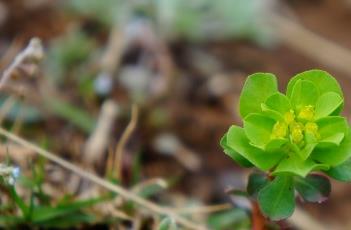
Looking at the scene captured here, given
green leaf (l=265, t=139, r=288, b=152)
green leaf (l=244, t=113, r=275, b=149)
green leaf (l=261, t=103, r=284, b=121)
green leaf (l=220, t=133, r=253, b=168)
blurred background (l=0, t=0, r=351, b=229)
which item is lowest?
green leaf (l=220, t=133, r=253, b=168)

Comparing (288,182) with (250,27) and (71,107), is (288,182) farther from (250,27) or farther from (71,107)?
(250,27)

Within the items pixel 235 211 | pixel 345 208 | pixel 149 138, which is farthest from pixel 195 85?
pixel 235 211

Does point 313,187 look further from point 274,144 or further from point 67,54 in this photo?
point 67,54

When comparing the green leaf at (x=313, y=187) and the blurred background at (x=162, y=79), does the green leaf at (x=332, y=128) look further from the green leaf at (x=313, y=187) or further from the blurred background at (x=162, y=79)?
the blurred background at (x=162, y=79)

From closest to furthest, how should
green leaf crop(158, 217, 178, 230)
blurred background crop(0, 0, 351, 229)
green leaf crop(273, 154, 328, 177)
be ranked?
1. green leaf crop(273, 154, 328, 177)
2. green leaf crop(158, 217, 178, 230)
3. blurred background crop(0, 0, 351, 229)

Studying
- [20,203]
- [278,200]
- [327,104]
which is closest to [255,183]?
[278,200]

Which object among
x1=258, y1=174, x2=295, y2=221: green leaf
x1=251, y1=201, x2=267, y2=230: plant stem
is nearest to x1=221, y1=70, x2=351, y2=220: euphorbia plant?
x1=258, y1=174, x2=295, y2=221: green leaf

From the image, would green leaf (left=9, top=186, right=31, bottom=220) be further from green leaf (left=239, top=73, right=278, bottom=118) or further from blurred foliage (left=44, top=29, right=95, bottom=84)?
blurred foliage (left=44, top=29, right=95, bottom=84)
